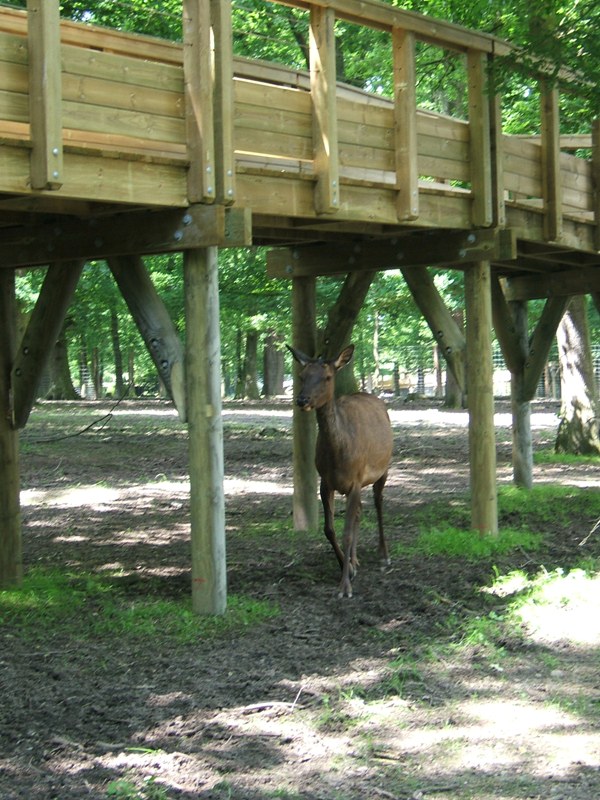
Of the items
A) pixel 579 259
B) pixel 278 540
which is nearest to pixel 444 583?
pixel 278 540

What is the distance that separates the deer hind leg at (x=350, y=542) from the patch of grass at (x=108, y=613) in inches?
28.1

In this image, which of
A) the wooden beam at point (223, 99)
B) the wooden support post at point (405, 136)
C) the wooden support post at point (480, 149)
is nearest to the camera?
the wooden beam at point (223, 99)

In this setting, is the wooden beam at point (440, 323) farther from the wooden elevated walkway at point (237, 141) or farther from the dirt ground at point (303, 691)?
the dirt ground at point (303, 691)

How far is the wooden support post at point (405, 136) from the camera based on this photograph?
29.0ft

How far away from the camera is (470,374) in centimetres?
1068

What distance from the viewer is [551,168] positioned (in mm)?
11203

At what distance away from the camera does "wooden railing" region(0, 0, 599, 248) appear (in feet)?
20.3

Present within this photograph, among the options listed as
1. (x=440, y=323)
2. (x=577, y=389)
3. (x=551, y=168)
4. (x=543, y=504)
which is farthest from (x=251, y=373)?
(x=440, y=323)

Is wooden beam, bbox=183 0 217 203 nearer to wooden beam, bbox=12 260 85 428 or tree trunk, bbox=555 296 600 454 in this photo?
wooden beam, bbox=12 260 85 428

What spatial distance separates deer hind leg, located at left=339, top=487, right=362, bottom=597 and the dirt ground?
127mm

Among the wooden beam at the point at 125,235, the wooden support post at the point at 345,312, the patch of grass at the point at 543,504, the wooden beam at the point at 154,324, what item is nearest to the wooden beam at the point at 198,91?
the wooden beam at the point at 125,235

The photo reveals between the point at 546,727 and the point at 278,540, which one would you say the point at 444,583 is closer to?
the point at 278,540

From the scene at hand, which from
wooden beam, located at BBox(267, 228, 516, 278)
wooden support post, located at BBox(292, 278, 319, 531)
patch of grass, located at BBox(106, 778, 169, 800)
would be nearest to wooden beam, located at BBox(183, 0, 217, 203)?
wooden beam, located at BBox(267, 228, 516, 278)

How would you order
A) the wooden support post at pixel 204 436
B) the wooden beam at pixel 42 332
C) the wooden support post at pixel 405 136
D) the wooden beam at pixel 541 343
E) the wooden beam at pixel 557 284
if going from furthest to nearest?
the wooden beam at pixel 541 343 < the wooden beam at pixel 557 284 < the wooden support post at pixel 405 136 < the wooden beam at pixel 42 332 < the wooden support post at pixel 204 436
